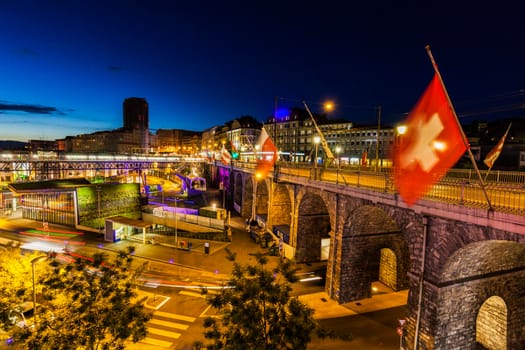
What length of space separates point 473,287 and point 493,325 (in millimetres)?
4519

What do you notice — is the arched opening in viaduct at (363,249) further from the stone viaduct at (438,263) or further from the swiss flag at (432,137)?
the swiss flag at (432,137)

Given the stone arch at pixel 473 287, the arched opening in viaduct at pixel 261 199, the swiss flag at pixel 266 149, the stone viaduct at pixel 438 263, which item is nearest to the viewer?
the stone viaduct at pixel 438 263

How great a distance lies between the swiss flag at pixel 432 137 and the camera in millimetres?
11305

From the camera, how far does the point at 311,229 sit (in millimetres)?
32812

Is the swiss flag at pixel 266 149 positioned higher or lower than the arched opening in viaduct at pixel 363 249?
higher

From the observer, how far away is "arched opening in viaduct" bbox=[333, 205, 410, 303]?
77.4 feet

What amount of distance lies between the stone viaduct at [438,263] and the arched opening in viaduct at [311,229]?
5543 millimetres

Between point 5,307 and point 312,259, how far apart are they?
85.3 feet

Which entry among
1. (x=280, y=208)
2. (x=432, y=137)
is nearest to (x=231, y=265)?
(x=280, y=208)

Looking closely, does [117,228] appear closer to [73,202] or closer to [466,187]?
[73,202]

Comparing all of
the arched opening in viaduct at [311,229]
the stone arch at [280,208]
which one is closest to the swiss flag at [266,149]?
the arched opening in viaduct at [311,229]

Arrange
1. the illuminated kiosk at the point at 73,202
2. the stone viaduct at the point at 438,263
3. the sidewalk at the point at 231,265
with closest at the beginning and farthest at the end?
the stone viaduct at the point at 438,263 < the sidewalk at the point at 231,265 < the illuminated kiosk at the point at 73,202

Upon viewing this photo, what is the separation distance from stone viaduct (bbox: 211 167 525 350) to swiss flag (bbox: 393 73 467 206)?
3.03 m

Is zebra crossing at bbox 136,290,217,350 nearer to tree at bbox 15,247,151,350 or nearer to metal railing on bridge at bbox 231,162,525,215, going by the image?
tree at bbox 15,247,151,350
